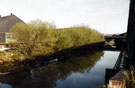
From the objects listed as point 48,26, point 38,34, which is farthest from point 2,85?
point 48,26

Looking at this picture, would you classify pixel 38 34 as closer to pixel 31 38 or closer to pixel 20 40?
pixel 31 38

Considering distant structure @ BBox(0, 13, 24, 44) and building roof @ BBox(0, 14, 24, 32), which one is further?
building roof @ BBox(0, 14, 24, 32)

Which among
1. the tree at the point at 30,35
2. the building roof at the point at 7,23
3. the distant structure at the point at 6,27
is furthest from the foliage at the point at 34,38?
the building roof at the point at 7,23

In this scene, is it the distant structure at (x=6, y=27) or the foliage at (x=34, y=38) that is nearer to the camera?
the foliage at (x=34, y=38)

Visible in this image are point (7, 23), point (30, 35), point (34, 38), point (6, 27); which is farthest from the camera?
point (7, 23)

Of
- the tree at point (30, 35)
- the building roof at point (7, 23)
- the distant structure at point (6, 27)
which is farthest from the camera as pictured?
the building roof at point (7, 23)

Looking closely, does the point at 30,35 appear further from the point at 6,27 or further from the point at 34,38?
the point at 6,27

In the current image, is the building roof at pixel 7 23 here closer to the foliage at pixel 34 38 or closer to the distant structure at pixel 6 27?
the distant structure at pixel 6 27

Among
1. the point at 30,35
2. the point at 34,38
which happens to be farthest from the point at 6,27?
the point at 34,38

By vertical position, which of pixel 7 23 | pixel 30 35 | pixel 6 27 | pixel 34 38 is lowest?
pixel 34 38

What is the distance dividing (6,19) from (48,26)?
42.0 feet

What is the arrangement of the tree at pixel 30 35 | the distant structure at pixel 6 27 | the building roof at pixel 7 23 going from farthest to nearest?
the building roof at pixel 7 23, the distant structure at pixel 6 27, the tree at pixel 30 35

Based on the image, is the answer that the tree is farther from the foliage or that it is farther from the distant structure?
the distant structure

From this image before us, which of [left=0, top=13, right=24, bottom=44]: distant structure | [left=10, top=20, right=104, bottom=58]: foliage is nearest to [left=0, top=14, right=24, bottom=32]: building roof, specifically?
[left=0, top=13, right=24, bottom=44]: distant structure
